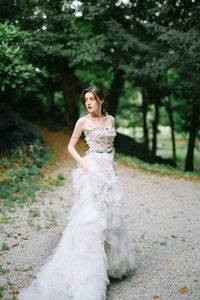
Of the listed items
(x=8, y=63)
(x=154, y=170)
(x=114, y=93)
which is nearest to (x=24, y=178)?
(x=8, y=63)

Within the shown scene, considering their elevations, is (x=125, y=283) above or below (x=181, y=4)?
below

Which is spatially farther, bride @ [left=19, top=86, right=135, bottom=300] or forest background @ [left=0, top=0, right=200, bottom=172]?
forest background @ [left=0, top=0, right=200, bottom=172]

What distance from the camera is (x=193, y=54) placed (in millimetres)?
Answer: 8469

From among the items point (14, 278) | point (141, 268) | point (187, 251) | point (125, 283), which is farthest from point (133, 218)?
point (14, 278)

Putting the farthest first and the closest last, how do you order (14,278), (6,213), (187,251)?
1. (6,213)
2. (187,251)
3. (14,278)

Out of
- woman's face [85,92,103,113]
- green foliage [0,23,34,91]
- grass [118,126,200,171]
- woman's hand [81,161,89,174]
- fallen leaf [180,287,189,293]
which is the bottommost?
grass [118,126,200,171]

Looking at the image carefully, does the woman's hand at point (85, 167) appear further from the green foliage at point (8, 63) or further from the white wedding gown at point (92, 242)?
the green foliage at point (8, 63)

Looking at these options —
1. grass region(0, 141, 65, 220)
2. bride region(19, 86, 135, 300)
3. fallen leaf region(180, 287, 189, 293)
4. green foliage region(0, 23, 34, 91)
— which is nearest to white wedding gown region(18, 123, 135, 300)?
bride region(19, 86, 135, 300)

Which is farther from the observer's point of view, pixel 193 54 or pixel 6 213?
pixel 193 54

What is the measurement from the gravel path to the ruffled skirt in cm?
43

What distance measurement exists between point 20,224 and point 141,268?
2710 millimetres

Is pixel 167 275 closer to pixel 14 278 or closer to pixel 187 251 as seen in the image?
pixel 187 251

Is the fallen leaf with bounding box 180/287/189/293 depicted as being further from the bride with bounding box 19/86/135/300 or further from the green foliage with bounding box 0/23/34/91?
the green foliage with bounding box 0/23/34/91

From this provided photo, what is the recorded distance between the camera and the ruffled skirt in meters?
3.05
